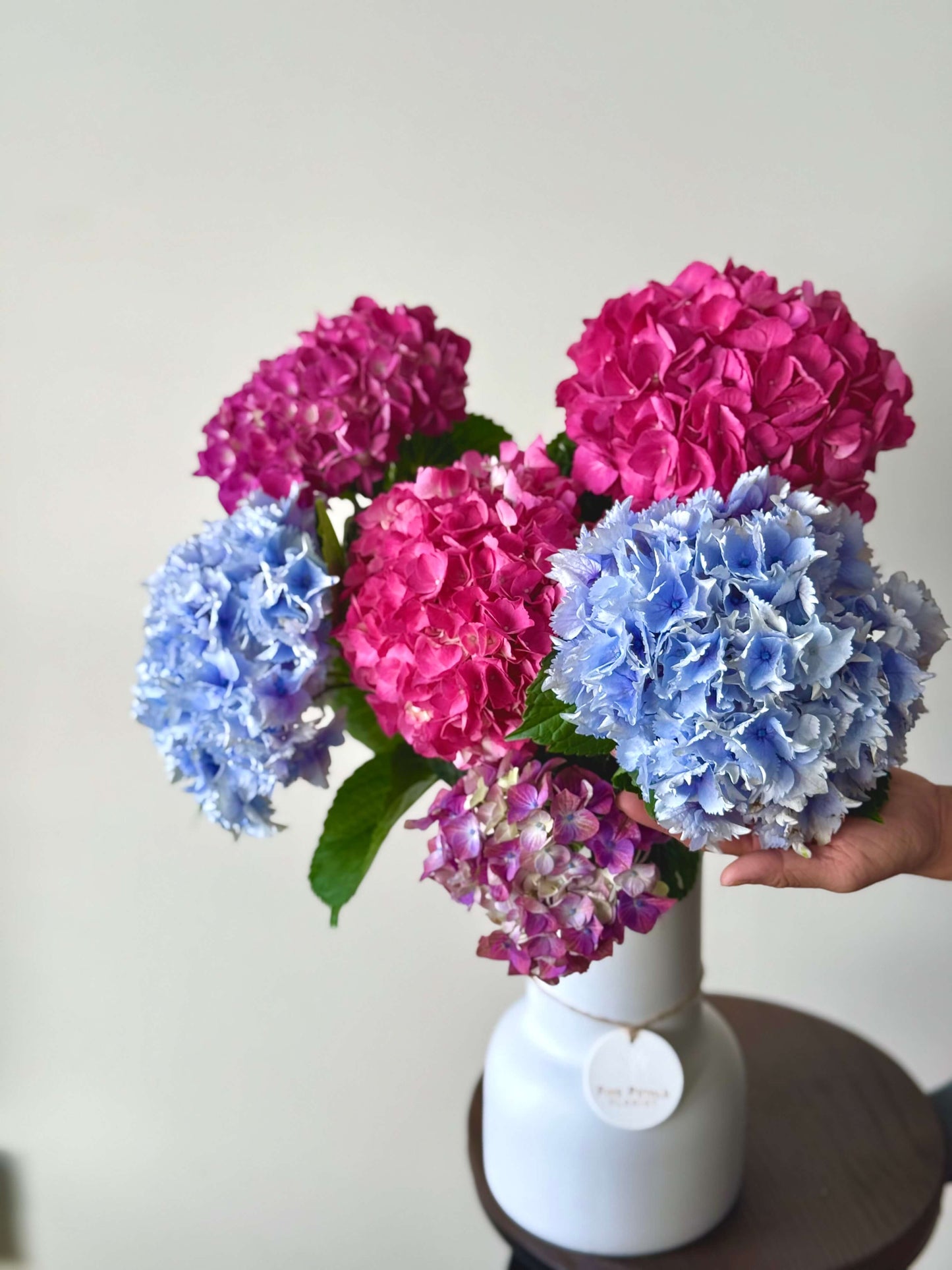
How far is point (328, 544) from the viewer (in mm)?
703

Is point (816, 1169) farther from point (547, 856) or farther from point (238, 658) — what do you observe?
point (238, 658)

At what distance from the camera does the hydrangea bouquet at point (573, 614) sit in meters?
0.50

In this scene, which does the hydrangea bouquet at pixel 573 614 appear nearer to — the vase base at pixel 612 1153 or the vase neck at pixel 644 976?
the vase neck at pixel 644 976

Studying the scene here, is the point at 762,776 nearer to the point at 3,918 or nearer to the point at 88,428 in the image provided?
the point at 88,428

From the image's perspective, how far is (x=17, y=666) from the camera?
3.81 feet

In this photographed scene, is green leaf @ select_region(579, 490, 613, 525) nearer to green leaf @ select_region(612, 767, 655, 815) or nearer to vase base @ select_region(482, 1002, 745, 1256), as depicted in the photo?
green leaf @ select_region(612, 767, 655, 815)

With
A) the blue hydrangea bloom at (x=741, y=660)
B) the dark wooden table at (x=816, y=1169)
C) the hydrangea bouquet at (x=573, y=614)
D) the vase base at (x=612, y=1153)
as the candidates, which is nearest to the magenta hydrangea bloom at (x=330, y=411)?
the hydrangea bouquet at (x=573, y=614)

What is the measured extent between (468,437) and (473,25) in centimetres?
43

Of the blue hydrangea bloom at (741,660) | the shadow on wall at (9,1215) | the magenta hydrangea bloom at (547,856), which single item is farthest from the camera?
the shadow on wall at (9,1215)

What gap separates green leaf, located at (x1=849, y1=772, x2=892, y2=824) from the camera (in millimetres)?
580

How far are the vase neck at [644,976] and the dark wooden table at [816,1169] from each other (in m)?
0.19

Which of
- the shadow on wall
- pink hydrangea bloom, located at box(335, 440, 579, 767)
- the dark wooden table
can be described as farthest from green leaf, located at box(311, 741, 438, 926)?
the shadow on wall

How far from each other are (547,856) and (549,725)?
0.09 meters

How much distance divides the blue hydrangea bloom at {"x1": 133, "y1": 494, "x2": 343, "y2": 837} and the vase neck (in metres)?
0.26
